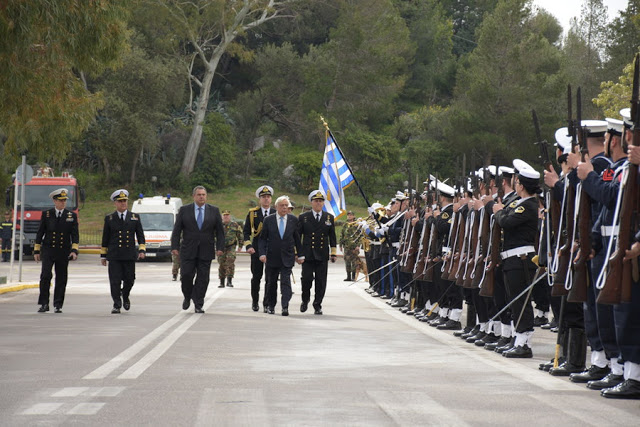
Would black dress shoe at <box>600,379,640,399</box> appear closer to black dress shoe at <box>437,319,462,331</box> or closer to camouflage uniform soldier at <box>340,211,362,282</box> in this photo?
black dress shoe at <box>437,319,462,331</box>

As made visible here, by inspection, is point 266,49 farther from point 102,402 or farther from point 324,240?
point 102,402

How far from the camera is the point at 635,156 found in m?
7.67

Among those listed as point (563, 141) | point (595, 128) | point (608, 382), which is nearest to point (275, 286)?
point (563, 141)

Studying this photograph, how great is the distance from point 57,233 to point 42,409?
10.4 m

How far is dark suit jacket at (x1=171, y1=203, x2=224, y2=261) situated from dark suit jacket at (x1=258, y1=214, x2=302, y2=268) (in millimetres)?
795

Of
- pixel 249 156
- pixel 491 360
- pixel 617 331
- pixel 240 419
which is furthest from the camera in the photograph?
pixel 249 156

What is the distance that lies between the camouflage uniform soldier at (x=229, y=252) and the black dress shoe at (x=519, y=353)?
1508 centimetres

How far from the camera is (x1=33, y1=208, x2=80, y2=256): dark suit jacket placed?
694 inches

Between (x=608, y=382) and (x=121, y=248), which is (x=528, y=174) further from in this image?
(x=121, y=248)

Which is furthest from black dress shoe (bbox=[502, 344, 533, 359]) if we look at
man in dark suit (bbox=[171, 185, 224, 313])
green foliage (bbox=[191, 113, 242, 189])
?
green foliage (bbox=[191, 113, 242, 189])

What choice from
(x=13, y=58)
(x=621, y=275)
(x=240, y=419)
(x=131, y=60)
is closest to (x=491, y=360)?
(x=621, y=275)

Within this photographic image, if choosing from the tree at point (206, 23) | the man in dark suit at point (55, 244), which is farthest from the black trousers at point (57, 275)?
the tree at point (206, 23)

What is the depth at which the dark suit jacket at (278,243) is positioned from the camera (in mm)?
18203

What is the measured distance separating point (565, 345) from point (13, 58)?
33.1 feet
